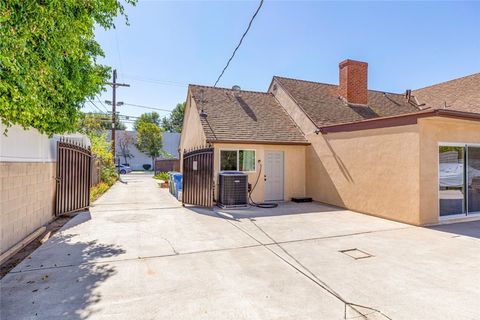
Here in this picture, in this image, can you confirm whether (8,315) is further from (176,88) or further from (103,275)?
(176,88)

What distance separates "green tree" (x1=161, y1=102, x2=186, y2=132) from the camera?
180ft

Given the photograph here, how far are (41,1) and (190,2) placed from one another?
5.48 meters

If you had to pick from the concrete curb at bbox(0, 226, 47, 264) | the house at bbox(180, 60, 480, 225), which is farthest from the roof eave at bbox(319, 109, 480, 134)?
the concrete curb at bbox(0, 226, 47, 264)

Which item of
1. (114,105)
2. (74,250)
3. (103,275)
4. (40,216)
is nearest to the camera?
(103,275)

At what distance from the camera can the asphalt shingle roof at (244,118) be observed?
434 inches

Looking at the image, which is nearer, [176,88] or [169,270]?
[169,270]

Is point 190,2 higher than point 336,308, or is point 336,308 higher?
point 190,2

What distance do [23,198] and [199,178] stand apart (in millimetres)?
5112

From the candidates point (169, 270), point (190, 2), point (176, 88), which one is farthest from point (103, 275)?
point (176, 88)

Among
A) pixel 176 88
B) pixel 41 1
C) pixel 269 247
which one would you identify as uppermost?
pixel 176 88

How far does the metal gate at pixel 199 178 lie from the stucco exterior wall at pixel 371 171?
4.93 metres

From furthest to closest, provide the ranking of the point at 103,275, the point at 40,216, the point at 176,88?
the point at 176,88
the point at 40,216
the point at 103,275

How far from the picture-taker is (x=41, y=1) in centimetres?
358

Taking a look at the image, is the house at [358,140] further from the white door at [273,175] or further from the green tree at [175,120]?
the green tree at [175,120]
